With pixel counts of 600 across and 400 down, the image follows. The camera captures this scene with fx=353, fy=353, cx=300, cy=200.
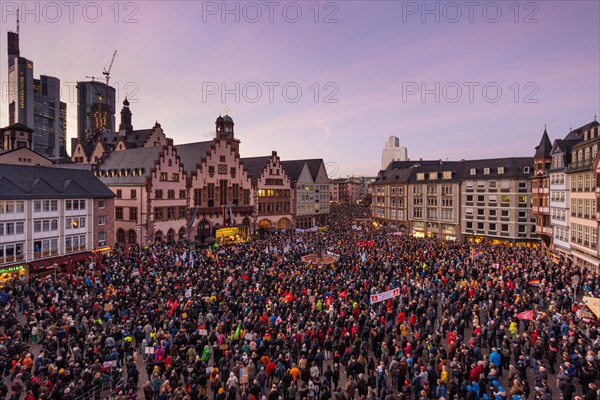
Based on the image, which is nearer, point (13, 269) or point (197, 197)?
point (13, 269)

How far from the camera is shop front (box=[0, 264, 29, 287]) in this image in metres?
34.0

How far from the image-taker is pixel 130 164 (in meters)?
58.4

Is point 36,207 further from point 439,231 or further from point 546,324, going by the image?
point 439,231

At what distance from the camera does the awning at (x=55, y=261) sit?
36.9 meters

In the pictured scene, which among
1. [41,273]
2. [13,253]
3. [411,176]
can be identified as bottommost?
[41,273]

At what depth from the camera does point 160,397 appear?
1361 centimetres

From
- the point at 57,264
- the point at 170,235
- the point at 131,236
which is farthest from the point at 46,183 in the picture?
the point at 170,235

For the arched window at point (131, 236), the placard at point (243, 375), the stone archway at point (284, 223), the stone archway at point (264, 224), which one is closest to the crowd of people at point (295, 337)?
the placard at point (243, 375)

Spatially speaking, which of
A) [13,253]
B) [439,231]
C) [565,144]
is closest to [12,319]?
[13,253]

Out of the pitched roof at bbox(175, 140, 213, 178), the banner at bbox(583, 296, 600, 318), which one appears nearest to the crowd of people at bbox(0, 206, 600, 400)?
the banner at bbox(583, 296, 600, 318)

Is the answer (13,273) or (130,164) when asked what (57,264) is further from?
(130,164)

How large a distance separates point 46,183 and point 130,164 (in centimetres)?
1915

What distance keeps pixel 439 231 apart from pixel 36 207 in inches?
2590

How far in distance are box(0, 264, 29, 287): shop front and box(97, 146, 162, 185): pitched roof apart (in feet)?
69.2
